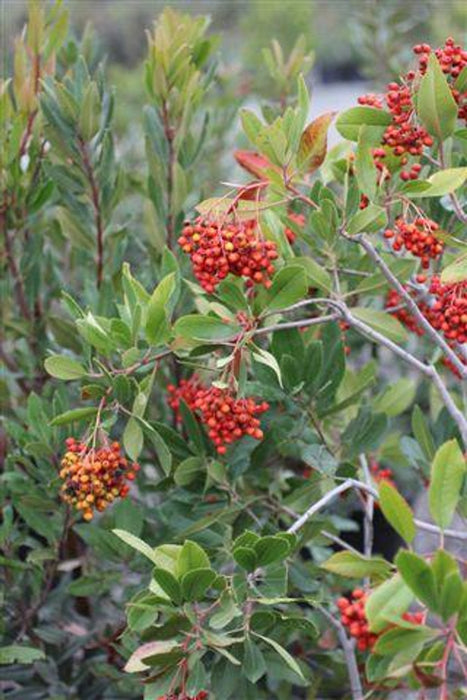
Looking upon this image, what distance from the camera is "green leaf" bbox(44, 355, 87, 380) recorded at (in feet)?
3.62

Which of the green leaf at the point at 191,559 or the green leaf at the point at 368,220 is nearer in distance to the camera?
the green leaf at the point at 191,559

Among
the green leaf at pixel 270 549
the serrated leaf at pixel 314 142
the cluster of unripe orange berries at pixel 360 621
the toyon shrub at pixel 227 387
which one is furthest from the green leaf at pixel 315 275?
the cluster of unripe orange berries at pixel 360 621

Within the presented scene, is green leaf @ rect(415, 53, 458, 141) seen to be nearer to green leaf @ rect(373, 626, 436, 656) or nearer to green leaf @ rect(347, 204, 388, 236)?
green leaf @ rect(347, 204, 388, 236)

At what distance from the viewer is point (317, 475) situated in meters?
1.37

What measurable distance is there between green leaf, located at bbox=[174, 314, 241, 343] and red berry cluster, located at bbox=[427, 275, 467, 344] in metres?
0.22

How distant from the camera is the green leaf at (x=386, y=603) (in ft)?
2.60

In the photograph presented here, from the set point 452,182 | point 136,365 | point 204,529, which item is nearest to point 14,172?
point 136,365

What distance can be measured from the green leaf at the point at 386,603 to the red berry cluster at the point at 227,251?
382 mm

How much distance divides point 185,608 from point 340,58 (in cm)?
772

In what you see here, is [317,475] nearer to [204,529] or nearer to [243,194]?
[204,529]

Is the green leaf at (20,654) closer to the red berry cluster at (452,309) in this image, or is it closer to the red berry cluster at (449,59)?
the red berry cluster at (452,309)

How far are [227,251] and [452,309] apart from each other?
0.79ft

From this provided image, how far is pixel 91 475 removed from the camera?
1.06 m

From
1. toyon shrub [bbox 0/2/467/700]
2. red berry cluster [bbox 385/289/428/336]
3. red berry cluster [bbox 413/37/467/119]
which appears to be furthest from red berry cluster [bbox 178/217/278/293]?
red berry cluster [bbox 385/289/428/336]
